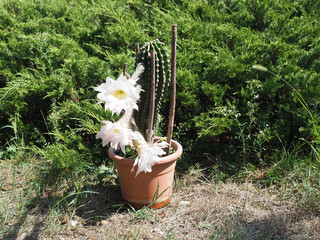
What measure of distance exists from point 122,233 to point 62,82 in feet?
4.73

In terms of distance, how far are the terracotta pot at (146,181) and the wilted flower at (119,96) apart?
547 mm

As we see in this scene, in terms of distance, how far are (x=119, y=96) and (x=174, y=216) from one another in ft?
3.63

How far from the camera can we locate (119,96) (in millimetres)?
1870

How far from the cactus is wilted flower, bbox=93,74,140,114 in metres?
0.28

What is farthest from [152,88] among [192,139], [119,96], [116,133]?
[192,139]

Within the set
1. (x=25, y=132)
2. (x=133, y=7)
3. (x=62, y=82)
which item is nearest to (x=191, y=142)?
(x=62, y=82)

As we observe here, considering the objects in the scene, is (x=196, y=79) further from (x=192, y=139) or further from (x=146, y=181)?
(x=146, y=181)

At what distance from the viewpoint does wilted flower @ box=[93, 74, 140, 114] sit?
183 centimetres

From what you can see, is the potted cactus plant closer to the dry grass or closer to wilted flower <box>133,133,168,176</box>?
wilted flower <box>133,133,168,176</box>

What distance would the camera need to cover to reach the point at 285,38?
10.5 feet

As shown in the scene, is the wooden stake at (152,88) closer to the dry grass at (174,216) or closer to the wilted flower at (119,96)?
the wilted flower at (119,96)

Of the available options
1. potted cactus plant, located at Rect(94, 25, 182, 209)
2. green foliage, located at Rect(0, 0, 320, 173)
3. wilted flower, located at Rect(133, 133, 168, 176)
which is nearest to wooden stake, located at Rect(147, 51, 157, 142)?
potted cactus plant, located at Rect(94, 25, 182, 209)

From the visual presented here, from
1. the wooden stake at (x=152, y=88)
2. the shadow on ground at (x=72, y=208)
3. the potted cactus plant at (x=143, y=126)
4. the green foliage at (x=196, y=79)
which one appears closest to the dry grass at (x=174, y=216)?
the shadow on ground at (x=72, y=208)

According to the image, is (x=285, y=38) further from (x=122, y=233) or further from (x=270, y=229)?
(x=122, y=233)
